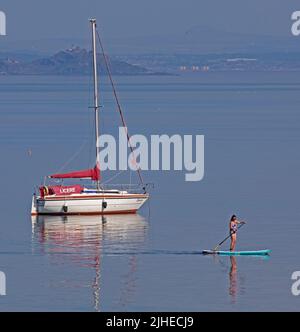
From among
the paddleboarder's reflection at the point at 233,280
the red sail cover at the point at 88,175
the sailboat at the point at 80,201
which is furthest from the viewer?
the red sail cover at the point at 88,175

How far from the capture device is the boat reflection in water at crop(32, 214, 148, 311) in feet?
147

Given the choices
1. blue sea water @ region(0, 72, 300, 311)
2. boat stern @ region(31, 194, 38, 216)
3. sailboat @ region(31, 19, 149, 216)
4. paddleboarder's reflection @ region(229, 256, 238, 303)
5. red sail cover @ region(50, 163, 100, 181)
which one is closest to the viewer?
blue sea water @ region(0, 72, 300, 311)

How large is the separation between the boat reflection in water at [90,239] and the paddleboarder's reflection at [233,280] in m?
2.91

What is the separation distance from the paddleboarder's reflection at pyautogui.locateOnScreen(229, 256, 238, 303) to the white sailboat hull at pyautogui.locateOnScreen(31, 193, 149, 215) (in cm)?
986

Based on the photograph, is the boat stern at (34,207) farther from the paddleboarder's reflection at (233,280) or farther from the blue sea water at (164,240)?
the paddleboarder's reflection at (233,280)

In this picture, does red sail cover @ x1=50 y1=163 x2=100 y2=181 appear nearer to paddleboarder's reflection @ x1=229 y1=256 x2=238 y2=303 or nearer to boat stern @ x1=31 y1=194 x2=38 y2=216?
boat stern @ x1=31 y1=194 x2=38 y2=216

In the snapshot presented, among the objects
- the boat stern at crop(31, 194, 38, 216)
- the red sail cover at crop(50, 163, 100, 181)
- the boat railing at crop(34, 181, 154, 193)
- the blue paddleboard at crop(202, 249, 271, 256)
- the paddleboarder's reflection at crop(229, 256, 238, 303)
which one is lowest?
the paddleboarder's reflection at crop(229, 256, 238, 303)

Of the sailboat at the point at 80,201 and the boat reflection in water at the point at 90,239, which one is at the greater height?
the sailboat at the point at 80,201

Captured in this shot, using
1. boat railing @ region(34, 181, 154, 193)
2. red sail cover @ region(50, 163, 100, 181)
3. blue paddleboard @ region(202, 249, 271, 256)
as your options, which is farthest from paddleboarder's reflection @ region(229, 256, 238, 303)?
boat railing @ region(34, 181, 154, 193)

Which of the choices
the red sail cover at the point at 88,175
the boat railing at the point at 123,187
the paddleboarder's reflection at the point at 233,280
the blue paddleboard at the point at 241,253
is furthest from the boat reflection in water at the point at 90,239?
the boat railing at the point at 123,187

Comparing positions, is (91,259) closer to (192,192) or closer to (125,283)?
(125,283)

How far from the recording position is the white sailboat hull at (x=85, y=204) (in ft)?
178

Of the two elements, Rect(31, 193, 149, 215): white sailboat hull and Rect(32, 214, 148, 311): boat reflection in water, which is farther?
Rect(31, 193, 149, 215): white sailboat hull
